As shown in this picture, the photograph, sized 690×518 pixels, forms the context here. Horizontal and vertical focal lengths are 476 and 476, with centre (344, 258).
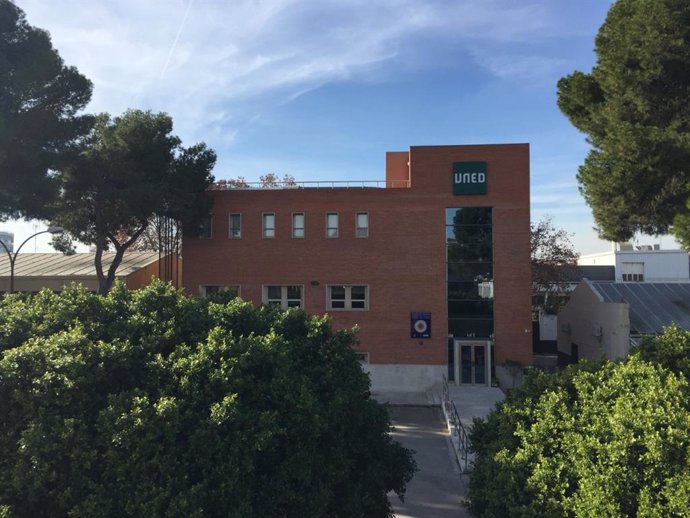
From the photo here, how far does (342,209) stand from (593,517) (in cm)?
1906

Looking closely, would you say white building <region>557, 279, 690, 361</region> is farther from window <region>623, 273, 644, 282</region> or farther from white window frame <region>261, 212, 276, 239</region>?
window <region>623, 273, 644, 282</region>

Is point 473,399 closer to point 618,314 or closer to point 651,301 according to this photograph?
point 618,314

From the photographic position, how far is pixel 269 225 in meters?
23.0

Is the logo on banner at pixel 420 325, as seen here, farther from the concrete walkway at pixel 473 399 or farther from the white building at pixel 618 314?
the white building at pixel 618 314

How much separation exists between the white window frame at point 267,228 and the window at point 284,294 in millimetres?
2506

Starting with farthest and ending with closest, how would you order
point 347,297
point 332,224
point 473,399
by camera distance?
point 332,224
point 347,297
point 473,399

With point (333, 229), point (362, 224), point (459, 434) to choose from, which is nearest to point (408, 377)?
point (362, 224)

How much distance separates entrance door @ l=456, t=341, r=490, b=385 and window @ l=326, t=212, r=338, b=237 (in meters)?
7.68

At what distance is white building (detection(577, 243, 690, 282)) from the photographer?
4032cm

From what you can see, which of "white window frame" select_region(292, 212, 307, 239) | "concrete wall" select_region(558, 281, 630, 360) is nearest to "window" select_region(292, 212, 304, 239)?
"white window frame" select_region(292, 212, 307, 239)

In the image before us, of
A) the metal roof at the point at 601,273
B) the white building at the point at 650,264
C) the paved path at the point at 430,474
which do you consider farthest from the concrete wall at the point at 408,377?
the white building at the point at 650,264

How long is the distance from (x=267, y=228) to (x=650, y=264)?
35.6 metres

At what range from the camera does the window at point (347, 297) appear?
22.4 meters

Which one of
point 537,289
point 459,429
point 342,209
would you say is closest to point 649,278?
point 537,289
